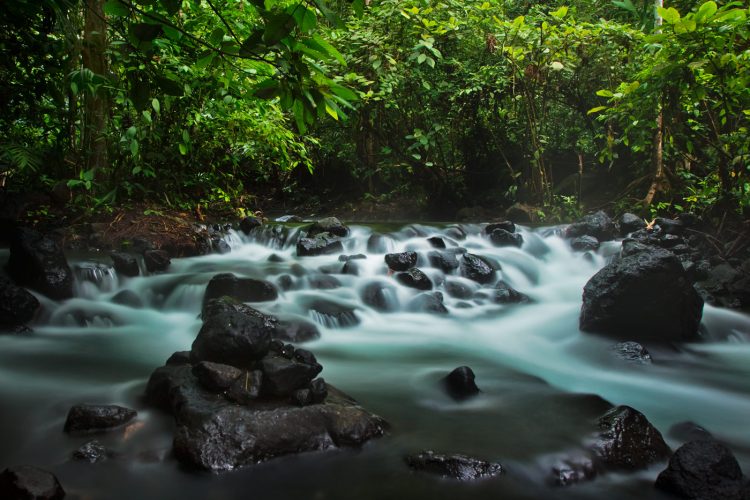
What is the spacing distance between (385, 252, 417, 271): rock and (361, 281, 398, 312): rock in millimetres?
592

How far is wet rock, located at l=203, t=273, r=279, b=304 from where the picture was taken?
549 centimetres

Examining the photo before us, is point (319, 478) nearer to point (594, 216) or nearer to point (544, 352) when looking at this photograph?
point (544, 352)

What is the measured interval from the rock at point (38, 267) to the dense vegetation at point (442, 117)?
1.43 metres

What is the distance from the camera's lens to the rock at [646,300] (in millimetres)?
5012

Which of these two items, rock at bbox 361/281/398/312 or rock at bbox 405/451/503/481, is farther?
Result: rock at bbox 361/281/398/312

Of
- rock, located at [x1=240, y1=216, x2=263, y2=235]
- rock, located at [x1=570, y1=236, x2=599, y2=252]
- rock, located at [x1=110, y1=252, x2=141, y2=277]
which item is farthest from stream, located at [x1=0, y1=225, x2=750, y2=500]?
rock, located at [x1=240, y1=216, x2=263, y2=235]

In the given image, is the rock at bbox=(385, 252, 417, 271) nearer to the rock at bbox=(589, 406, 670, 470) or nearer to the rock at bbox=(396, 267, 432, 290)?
the rock at bbox=(396, 267, 432, 290)

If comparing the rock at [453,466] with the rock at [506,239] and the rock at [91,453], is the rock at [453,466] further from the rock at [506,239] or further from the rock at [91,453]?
the rock at [506,239]

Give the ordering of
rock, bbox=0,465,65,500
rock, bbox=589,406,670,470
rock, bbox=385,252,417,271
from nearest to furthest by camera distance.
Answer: rock, bbox=0,465,65,500 → rock, bbox=589,406,670,470 → rock, bbox=385,252,417,271

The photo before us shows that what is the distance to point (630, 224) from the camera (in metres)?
8.45

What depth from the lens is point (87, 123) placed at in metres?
7.34

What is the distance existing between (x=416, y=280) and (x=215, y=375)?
385 cm

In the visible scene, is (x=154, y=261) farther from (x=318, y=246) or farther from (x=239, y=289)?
(x=318, y=246)

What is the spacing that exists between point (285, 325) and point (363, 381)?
121cm
